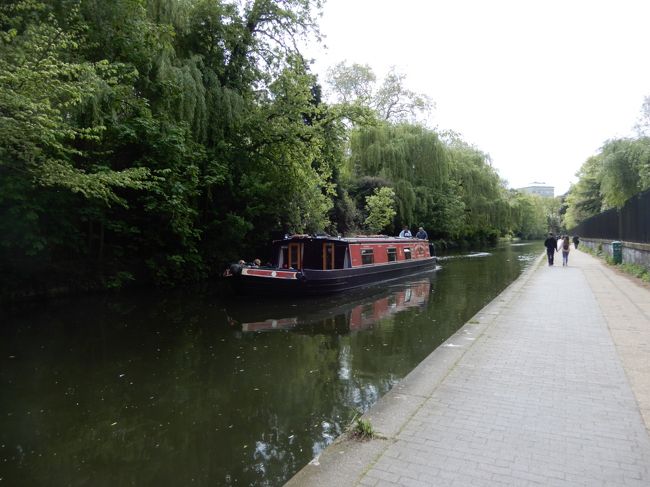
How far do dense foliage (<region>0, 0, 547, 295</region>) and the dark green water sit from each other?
2.81 meters

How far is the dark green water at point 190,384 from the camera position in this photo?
4.02 metres

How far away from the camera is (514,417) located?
150 inches

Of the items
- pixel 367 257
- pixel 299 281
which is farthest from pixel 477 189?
pixel 299 281

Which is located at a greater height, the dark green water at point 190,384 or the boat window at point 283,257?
the boat window at point 283,257

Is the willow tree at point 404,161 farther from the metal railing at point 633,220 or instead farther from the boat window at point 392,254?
the boat window at point 392,254

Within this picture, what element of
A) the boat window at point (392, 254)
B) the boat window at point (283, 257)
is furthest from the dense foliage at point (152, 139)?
the boat window at point (392, 254)

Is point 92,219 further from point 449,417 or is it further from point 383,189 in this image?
point 383,189

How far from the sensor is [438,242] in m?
38.7

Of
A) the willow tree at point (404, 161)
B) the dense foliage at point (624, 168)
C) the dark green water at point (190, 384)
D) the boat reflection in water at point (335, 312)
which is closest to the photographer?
the dark green water at point (190, 384)

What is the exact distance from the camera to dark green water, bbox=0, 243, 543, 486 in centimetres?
402

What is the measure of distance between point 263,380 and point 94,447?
2.28 meters

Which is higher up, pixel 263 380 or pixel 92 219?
pixel 92 219

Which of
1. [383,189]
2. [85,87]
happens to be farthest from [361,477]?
[383,189]

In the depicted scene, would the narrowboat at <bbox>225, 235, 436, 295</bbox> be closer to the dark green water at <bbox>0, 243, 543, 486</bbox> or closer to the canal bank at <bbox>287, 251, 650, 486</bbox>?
the dark green water at <bbox>0, 243, 543, 486</bbox>
